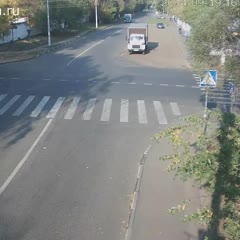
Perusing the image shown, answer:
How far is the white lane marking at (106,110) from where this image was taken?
722 inches

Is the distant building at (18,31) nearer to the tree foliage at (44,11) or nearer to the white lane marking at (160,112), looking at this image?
the tree foliage at (44,11)

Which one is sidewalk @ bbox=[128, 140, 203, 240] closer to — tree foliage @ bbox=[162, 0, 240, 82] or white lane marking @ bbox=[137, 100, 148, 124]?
tree foliage @ bbox=[162, 0, 240, 82]

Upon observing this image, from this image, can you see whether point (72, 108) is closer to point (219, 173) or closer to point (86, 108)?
point (86, 108)

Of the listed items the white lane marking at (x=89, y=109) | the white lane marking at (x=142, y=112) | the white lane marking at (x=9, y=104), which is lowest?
the white lane marking at (x=142, y=112)

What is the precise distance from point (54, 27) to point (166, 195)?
51.9 metres

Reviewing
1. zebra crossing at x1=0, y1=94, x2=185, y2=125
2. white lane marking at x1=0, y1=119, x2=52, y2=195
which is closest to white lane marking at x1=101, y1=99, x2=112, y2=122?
zebra crossing at x1=0, y1=94, x2=185, y2=125

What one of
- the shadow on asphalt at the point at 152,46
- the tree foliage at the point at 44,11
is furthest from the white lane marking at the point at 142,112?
the shadow on asphalt at the point at 152,46

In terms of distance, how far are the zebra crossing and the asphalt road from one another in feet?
0.14

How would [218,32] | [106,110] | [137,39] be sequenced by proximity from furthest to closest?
[137,39]
[106,110]
[218,32]

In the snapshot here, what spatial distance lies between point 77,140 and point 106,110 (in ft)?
14.5

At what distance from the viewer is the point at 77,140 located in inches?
606

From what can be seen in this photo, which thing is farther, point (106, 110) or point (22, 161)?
point (106, 110)

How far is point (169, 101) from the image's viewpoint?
849 inches

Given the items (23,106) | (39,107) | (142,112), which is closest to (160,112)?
(142,112)
